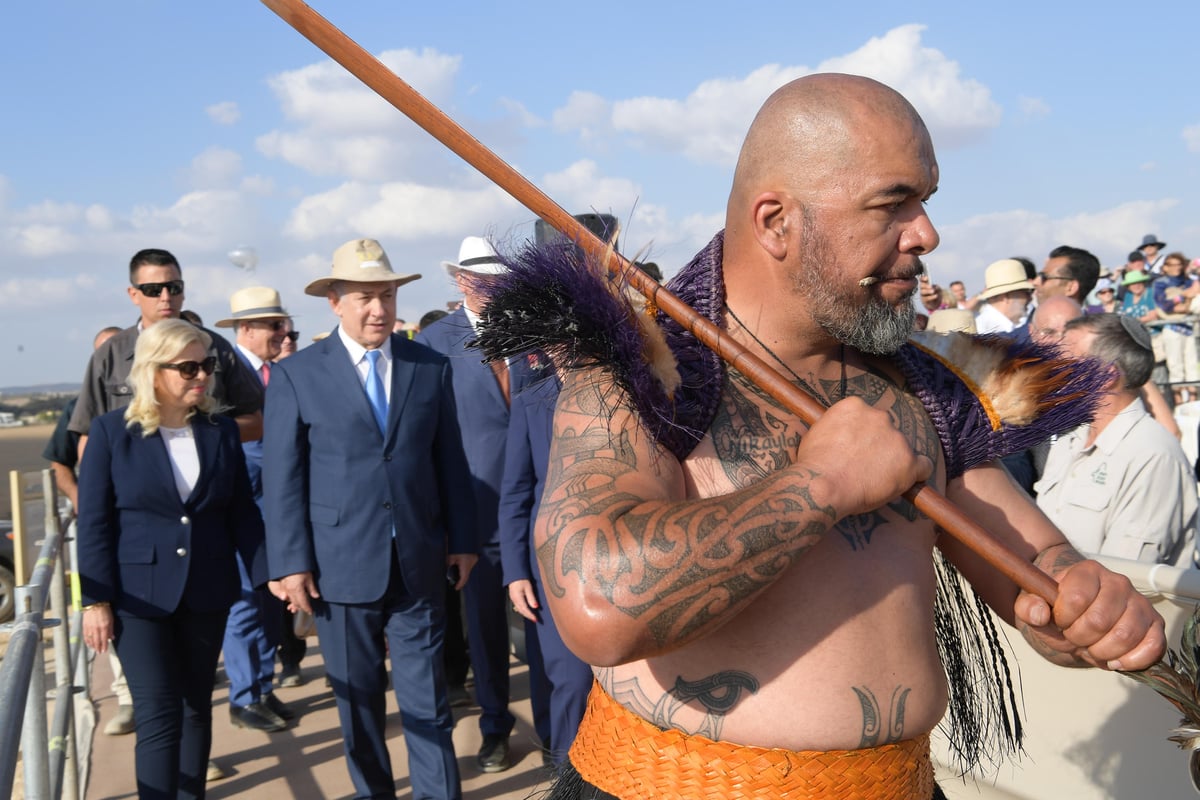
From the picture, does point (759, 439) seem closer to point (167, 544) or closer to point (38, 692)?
point (38, 692)

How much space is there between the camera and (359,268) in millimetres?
4746

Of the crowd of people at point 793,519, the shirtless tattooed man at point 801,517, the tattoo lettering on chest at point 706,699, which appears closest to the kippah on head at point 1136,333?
the crowd of people at point 793,519

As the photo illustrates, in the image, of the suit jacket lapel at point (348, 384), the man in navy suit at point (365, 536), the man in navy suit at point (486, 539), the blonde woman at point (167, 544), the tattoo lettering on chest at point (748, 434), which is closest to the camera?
the tattoo lettering on chest at point (748, 434)

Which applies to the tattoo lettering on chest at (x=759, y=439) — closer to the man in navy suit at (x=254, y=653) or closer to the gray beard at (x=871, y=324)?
the gray beard at (x=871, y=324)

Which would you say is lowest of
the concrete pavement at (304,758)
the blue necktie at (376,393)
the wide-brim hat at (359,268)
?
the concrete pavement at (304,758)

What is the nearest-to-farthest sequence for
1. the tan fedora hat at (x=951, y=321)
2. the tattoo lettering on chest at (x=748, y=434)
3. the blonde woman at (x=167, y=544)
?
1. the tattoo lettering on chest at (x=748, y=434)
2. the blonde woman at (x=167, y=544)
3. the tan fedora hat at (x=951, y=321)

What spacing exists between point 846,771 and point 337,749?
13.7 feet

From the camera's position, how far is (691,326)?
192 centimetres

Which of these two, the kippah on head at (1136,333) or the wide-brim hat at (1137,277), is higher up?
the wide-brim hat at (1137,277)

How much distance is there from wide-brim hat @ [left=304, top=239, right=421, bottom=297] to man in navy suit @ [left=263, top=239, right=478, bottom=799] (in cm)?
27

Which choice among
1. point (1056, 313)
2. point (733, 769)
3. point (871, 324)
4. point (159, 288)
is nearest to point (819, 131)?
point (871, 324)

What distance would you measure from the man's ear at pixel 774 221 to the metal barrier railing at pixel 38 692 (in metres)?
1.52

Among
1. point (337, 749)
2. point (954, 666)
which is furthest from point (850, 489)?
point (337, 749)

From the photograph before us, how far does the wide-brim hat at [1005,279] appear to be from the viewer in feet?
24.5
